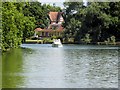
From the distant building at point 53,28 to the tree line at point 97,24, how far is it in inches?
795

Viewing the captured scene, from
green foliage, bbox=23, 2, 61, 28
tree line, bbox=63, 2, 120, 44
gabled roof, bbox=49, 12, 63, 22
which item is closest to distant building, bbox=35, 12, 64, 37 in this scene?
gabled roof, bbox=49, 12, 63, 22

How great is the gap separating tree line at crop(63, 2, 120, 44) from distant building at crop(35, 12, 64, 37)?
66.2 ft

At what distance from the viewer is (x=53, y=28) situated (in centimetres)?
8550

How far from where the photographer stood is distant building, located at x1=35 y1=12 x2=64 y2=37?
8207cm

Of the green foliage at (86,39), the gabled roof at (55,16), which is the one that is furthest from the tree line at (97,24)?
the gabled roof at (55,16)

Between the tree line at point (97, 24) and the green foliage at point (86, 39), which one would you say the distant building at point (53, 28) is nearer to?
the tree line at point (97, 24)

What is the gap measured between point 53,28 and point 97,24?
2883 cm

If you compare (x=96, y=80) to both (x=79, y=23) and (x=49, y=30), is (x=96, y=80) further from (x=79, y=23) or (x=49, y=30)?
(x=49, y=30)

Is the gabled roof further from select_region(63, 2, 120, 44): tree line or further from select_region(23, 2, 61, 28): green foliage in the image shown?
select_region(63, 2, 120, 44): tree line

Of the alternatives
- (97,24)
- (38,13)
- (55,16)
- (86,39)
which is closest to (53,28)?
(55,16)

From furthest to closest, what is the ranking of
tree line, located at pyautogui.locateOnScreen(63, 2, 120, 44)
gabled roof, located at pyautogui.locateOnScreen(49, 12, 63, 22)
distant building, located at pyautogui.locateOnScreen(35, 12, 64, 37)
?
1. gabled roof, located at pyautogui.locateOnScreen(49, 12, 63, 22)
2. distant building, located at pyautogui.locateOnScreen(35, 12, 64, 37)
3. tree line, located at pyautogui.locateOnScreen(63, 2, 120, 44)

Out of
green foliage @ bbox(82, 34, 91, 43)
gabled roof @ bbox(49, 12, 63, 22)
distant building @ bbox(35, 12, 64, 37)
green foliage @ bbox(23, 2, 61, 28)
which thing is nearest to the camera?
green foliage @ bbox(82, 34, 91, 43)

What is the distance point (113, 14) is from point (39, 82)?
150ft

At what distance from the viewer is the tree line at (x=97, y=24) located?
56.9 metres
